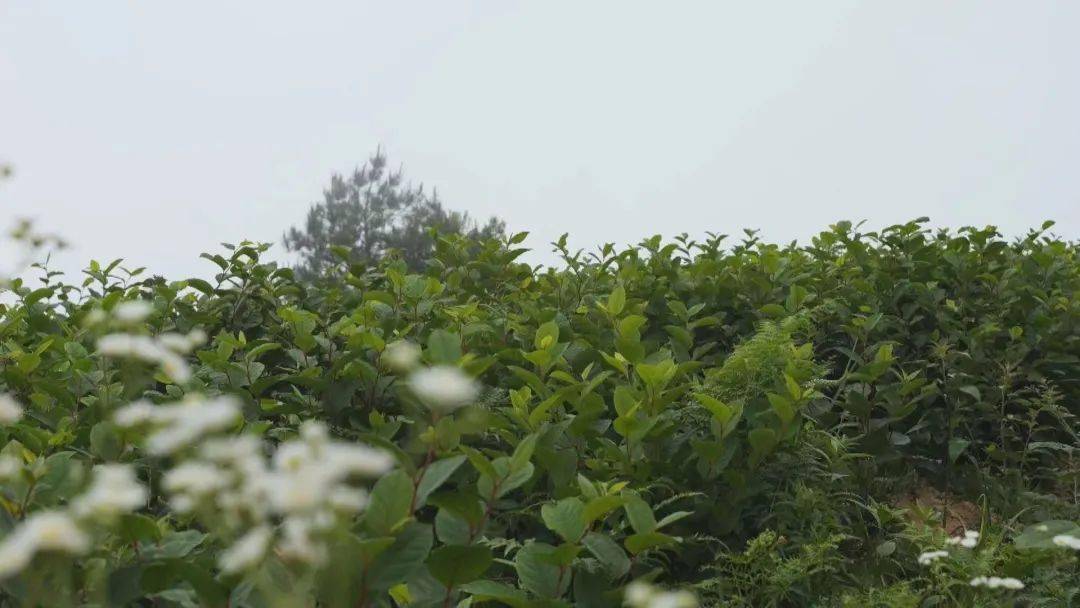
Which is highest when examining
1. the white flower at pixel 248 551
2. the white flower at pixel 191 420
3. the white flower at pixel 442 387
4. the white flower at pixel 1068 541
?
the white flower at pixel 191 420

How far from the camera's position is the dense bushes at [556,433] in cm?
191

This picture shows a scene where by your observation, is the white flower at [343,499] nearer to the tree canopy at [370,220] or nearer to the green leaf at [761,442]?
the green leaf at [761,442]

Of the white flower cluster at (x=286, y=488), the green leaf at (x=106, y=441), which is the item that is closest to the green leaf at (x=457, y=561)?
the white flower cluster at (x=286, y=488)

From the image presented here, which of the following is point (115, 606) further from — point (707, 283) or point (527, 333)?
point (707, 283)

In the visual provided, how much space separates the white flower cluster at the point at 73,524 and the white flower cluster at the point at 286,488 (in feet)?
0.32

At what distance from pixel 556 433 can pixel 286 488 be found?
A: 1747 millimetres

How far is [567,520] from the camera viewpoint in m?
2.40

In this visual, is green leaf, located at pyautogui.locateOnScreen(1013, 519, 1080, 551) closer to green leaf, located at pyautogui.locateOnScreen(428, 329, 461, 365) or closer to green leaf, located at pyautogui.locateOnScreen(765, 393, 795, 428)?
green leaf, located at pyautogui.locateOnScreen(765, 393, 795, 428)

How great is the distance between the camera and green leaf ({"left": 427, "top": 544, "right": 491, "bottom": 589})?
2102mm

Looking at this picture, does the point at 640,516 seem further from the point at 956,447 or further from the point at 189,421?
the point at 956,447

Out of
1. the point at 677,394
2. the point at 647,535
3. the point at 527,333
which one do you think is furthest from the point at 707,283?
the point at 647,535

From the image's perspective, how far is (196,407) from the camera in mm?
1681

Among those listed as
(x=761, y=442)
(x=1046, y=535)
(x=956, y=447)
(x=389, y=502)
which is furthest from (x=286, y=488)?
(x=956, y=447)

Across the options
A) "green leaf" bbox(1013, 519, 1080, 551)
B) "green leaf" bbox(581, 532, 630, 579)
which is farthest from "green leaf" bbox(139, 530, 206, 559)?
"green leaf" bbox(1013, 519, 1080, 551)
